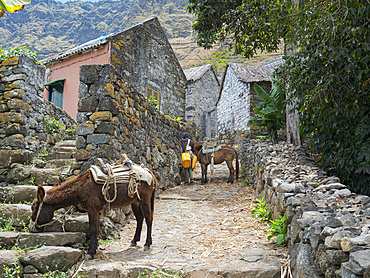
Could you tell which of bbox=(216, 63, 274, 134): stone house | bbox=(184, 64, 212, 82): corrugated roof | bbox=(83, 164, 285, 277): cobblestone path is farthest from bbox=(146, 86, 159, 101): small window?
bbox=(184, 64, 212, 82): corrugated roof

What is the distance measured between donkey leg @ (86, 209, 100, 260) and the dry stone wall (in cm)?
258

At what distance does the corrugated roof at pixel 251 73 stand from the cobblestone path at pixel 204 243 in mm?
9493

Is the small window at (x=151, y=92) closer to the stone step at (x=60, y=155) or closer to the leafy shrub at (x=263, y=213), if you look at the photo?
the stone step at (x=60, y=155)

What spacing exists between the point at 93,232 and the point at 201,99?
67.0ft

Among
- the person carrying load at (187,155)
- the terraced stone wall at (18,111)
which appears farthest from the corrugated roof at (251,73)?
the terraced stone wall at (18,111)

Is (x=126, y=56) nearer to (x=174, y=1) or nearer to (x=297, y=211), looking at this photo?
→ (x=297, y=211)

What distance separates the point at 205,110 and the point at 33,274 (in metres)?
21.3

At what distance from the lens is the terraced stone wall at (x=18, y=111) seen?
6.55 meters

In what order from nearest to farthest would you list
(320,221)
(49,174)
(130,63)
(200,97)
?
→ (320,221) → (49,174) → (130,63) → (200,97)

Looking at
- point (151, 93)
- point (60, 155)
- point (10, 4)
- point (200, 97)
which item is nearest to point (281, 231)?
point (10, 4)

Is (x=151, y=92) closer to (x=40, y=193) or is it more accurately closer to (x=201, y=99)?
(x=201, y=99)

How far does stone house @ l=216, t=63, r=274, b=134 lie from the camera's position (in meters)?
16.6

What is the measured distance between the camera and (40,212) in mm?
4262

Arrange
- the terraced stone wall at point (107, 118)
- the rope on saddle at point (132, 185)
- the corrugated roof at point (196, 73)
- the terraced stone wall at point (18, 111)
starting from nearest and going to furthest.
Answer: the rope on saddle at point (132, 185) → the terraced stone wall at point (107, 118) → the terraced stone wall at point (18, 111) → the corrugated roof at point (196, 73)
